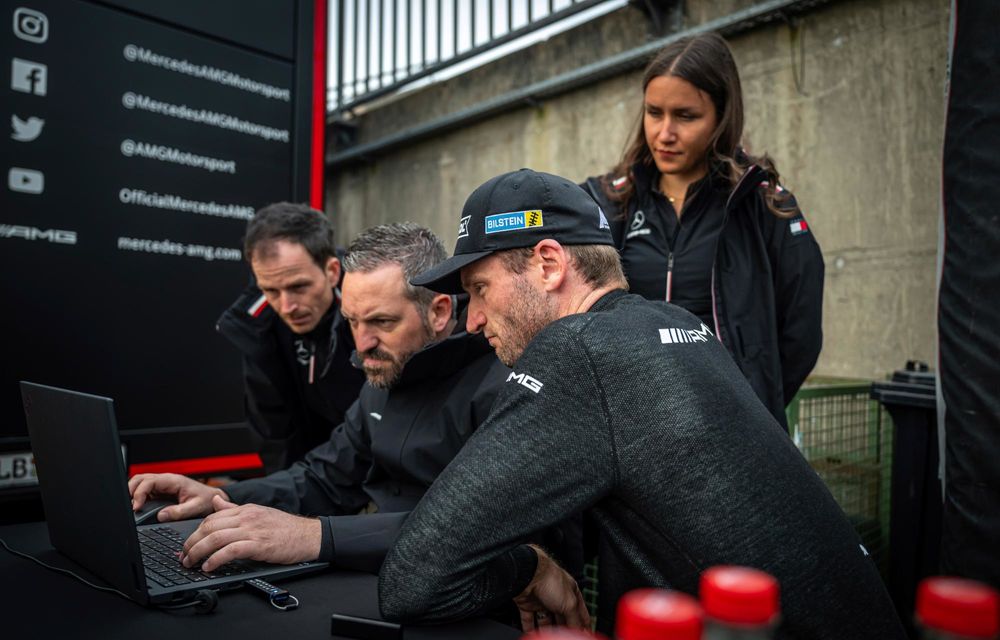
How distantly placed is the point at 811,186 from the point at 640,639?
367cm

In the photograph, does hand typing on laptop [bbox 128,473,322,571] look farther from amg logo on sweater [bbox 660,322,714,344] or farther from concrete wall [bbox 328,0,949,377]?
concrete wall [bbox 328,0,949,377]

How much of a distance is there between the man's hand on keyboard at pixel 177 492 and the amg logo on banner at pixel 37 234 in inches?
50.9

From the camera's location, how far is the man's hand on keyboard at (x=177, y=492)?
5.25 ft

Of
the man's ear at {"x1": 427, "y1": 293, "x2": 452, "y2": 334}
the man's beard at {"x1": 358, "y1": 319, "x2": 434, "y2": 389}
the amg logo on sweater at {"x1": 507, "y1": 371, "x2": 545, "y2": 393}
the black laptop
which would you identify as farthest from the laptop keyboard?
the man's ear at {"x1": 427, "y1": 293, "x2": 452, "y2": 334}

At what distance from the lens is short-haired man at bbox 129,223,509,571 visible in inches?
68.4

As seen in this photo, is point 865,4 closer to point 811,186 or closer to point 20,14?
point 811,186

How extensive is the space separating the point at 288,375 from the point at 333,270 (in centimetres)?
43

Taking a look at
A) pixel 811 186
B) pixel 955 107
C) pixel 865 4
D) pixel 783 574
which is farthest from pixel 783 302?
pixel 865 4

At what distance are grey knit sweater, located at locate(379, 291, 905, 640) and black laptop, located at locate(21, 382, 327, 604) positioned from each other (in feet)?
1.04

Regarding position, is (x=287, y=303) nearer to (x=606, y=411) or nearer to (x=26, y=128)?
(x=26, y=128)

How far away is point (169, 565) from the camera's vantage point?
122cm

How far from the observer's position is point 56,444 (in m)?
1.20

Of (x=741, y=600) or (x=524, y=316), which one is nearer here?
(x=741, y=600)

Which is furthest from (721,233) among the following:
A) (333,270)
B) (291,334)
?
(291,334)
